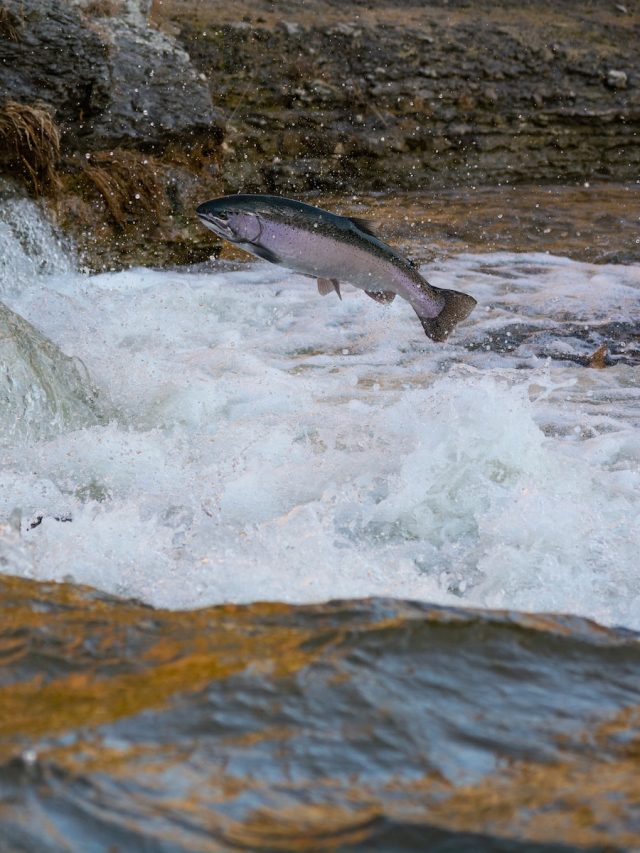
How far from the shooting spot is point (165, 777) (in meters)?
1.61

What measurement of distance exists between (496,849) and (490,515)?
79.2 inches

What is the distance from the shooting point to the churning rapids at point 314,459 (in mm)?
2836

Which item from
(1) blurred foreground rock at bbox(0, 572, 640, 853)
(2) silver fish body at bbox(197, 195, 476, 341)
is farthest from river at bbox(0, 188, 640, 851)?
(2) silver fish body at bbox(197, 195, 476, 341)

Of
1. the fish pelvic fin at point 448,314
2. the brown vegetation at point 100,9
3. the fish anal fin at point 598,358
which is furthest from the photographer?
the brown vegetation at point 100,9

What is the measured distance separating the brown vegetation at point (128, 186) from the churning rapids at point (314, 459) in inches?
55.7

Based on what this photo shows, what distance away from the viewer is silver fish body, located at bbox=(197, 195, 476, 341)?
362 cm

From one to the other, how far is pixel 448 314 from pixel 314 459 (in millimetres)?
742

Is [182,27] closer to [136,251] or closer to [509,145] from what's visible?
[509,145]

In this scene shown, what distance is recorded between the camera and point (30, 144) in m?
7.56

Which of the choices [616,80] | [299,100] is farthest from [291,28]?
[616,80]

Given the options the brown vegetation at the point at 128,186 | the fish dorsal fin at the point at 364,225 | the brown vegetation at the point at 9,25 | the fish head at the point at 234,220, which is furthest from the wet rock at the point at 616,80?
the fish head at the point at 234,220

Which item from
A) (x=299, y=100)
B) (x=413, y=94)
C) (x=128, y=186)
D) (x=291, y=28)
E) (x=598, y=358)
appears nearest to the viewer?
(x=598, y=358)

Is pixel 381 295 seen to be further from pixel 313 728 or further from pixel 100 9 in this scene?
pixel 100 9

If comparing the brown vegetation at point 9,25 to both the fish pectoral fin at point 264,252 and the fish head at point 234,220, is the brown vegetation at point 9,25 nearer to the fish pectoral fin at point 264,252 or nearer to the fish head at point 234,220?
the fish head at point 234,220
